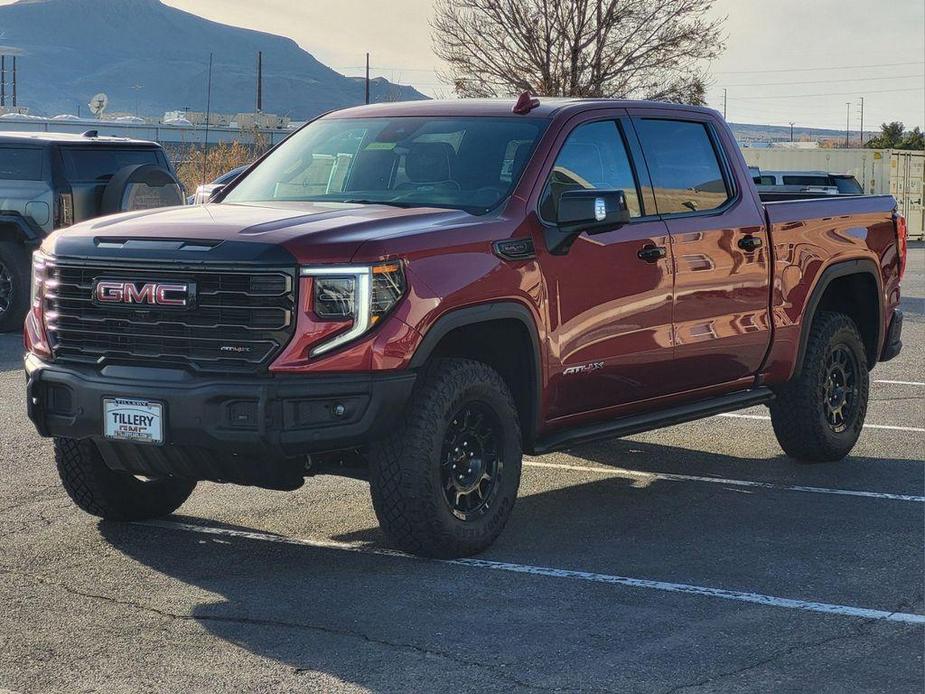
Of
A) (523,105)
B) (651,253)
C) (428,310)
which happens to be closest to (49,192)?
(523,105)

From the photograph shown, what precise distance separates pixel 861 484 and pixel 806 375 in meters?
0.76

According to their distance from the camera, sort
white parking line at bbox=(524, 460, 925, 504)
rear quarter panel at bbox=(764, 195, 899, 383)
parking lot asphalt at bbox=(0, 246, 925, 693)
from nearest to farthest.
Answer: parking lot asphalt at bbox=(0, 246, 925, 693) < white parking line at bbox=(524, 460, 925, 504) < rear quarter panel at bbox=(764, 195, 899, 383)

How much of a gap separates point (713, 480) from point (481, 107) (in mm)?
2529

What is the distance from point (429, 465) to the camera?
6098mm

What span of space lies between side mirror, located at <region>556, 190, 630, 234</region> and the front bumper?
3.93ft

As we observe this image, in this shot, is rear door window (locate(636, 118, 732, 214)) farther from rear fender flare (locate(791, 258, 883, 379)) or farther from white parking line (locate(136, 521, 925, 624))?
white parking line (locate(136, 521, 925, 624))

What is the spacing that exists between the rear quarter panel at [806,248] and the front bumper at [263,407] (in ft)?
10.1

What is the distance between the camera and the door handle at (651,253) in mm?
7223

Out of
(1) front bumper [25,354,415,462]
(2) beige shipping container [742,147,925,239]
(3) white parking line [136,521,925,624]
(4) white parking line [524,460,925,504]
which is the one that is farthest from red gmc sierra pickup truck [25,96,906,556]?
(2) beige shipping container [742,147,925,239]

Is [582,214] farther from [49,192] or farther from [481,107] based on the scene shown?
[49,192]

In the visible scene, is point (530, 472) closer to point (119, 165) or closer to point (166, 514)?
point (166, 514)

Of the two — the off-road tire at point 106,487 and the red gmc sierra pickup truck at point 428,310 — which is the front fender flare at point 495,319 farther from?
the off-road tire at point 106,487

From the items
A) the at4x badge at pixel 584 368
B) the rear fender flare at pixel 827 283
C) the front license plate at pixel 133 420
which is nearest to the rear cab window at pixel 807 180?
the rear fender flare at pixel 827 283

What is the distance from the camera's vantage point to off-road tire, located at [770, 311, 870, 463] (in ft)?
28.6
